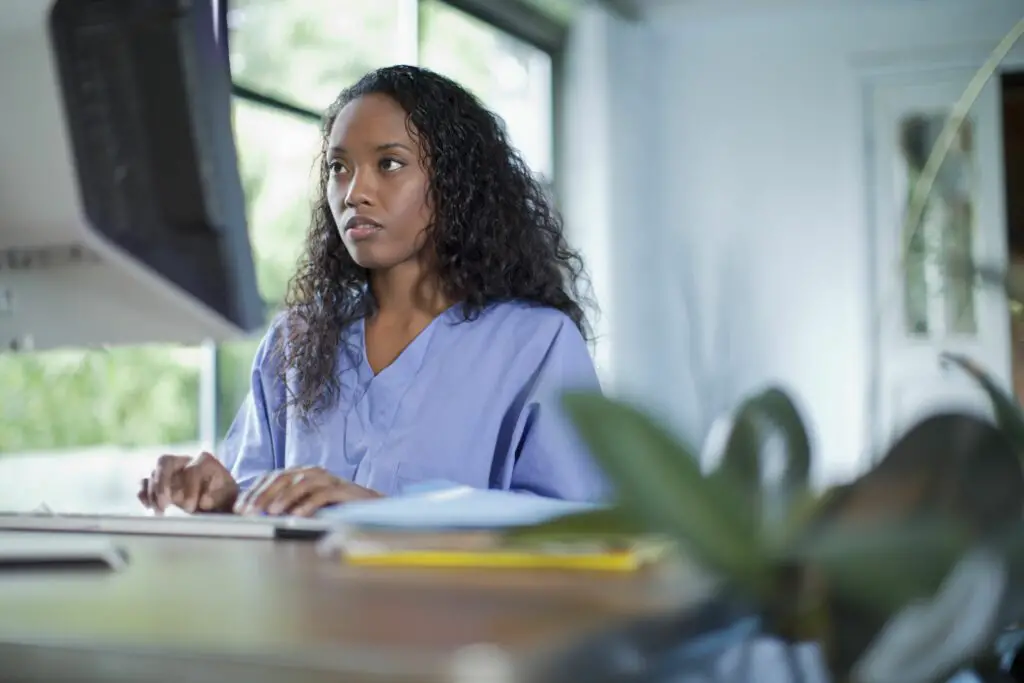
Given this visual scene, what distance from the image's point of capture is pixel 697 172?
469cm

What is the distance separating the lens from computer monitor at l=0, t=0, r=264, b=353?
716 mm

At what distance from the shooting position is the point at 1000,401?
0.43 meters

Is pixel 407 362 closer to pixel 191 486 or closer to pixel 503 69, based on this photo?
pixel 191 486

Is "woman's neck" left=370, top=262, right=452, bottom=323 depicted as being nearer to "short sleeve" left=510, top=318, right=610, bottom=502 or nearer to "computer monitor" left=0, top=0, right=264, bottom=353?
"short sleeve" left=510, top=318, right=610, bottom=502

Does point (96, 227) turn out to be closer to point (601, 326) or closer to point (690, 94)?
point (601, 326)

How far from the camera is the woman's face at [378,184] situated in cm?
151

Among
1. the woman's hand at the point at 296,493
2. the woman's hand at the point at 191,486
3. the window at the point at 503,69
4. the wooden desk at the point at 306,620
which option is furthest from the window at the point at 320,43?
the wooden desk at the point at 306,620

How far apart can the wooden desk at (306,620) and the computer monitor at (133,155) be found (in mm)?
188

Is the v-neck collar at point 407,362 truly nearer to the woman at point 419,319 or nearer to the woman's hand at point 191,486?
the woman at point 419,319

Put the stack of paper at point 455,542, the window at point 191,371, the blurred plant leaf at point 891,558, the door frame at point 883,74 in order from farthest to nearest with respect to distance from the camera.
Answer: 1. the door frame at point 883,74
2. the window at point 191,371
3. the stack of paper at point 455,542
4. the blurred plant leaf at point 891,558

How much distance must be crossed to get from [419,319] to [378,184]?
6.9 inches

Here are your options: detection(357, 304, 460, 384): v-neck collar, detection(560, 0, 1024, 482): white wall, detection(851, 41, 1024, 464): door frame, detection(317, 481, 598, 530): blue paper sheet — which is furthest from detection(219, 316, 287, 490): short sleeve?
detection(851, 41, 1024, 464): door frame

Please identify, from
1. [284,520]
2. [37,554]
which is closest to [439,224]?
[284,520]

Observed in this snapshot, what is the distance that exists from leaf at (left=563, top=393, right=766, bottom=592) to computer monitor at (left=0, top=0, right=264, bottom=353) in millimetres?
453
